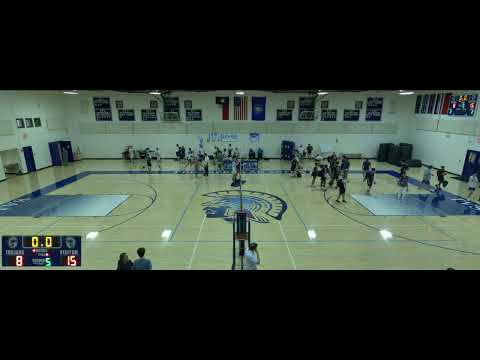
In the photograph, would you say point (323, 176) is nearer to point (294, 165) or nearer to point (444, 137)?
point (294, 165)

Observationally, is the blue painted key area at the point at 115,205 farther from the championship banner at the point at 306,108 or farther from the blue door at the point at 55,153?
the championship banner at the point at 306,108

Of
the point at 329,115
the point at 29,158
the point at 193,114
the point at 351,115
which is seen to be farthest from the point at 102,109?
the point at 351,115

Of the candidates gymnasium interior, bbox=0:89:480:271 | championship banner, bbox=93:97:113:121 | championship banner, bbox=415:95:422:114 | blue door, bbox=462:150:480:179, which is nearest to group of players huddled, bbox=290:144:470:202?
gymnasium interior, bbox=0:89:480:271

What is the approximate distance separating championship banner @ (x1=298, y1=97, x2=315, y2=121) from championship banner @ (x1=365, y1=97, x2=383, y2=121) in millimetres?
4852

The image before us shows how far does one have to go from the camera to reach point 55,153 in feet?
78.7

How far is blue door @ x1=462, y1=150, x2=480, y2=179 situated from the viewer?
61.5 feet

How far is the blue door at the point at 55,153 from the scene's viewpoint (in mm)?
23688

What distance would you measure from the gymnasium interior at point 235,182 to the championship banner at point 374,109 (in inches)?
3.5

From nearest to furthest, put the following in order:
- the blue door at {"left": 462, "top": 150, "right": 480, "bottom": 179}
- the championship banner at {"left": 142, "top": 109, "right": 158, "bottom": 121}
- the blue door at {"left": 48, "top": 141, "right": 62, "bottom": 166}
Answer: the blue door at {"left": 462, "top": 150, "right": 480, "bottom": 179} → the blue door at {"left": 48, "top": 141, "right": 62, "bottom": 166} → the championship banner at {"left": 142, "top": 109, "right": 158, "bottom": 121}

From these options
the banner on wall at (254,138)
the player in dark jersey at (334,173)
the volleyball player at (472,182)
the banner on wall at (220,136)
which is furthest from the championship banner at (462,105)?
the banner on wall at (220,136)

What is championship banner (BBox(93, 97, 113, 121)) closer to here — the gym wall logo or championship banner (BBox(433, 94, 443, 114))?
the gym wall logo
